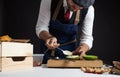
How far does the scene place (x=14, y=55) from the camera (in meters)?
1.40

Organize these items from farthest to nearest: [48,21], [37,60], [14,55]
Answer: [37,60] < [48,21] < [14,55]

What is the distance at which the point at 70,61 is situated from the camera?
158 centimetres

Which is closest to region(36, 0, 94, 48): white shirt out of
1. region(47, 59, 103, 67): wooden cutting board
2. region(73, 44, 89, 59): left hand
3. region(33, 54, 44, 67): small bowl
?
region(73, 44, 89, 59): left hand

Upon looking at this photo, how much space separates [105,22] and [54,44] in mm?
2407

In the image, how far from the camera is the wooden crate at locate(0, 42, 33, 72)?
134cm

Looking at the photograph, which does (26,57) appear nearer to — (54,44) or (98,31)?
(54,44)

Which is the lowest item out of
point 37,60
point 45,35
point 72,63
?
point 37,60

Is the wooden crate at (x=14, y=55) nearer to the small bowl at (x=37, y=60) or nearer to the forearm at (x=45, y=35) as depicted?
the small bowl at (x=37, y=60)

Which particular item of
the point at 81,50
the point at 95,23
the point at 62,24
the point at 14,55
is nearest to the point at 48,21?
the point at 62,24

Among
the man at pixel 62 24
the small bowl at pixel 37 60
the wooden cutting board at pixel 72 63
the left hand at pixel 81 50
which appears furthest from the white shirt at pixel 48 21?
the wooden cutting board at pixel 72 63

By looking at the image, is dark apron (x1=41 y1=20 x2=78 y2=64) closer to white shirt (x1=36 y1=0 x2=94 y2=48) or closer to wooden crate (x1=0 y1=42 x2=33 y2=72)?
white shirt (x1=36 y1=0 x2=94 y2=48)

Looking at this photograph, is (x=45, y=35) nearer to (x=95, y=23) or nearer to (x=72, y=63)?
(x=72, y=63)

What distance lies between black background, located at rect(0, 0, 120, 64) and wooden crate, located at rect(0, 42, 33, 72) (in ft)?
8.15

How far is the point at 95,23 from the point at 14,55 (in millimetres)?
2805
